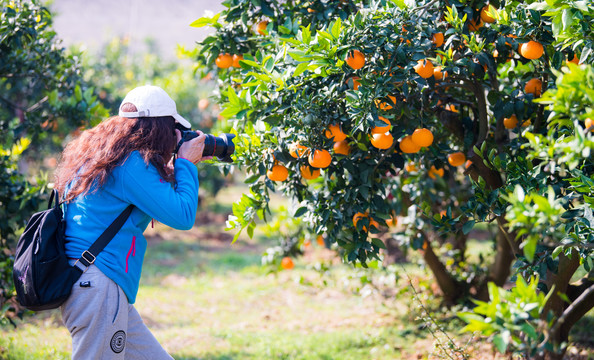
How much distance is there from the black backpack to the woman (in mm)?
23

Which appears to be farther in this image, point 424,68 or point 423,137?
point 423,137

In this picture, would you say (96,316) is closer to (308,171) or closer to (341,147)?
(308,171)

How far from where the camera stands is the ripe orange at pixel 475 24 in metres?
2.31

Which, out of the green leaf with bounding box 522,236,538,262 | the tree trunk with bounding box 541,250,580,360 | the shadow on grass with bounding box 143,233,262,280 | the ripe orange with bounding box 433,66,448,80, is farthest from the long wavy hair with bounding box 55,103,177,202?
the shadow on grass with bounding box 143,233,262,280

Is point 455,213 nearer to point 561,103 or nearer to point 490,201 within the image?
point 490,201

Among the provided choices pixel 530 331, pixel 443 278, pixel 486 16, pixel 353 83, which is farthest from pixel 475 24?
pixel 443 278

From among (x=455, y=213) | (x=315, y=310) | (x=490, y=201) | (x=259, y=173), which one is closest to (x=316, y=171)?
(x=259, y=173)

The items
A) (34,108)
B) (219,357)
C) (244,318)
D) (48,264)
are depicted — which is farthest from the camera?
(244,318)

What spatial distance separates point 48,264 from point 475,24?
1956 millimetres

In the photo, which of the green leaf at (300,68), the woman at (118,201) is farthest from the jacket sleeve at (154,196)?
the green leaf at (300,68)

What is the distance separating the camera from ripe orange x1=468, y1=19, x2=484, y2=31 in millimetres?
2314

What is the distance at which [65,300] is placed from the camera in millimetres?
1738

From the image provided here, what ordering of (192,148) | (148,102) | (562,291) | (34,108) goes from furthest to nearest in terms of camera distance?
(34,108) < (562,291) < (192,148) < (148,102)

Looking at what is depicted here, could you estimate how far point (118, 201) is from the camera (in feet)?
5.89
